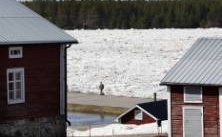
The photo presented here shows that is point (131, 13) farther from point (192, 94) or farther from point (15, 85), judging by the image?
point (192, 94)

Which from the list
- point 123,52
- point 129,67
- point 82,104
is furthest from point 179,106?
point 123,52

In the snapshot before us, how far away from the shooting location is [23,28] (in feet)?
116

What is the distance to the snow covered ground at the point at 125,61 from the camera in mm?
58541

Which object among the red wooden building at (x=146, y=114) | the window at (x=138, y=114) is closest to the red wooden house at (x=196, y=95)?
the red wooden building at (x=146, y=114)

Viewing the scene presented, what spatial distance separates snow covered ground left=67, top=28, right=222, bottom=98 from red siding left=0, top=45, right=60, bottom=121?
55.6 ft

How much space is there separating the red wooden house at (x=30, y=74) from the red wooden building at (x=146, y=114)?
554 cm

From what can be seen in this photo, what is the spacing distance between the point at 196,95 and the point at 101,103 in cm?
1865

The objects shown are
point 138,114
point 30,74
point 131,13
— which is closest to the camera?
point 30,74

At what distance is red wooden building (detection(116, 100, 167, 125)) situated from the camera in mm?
40594

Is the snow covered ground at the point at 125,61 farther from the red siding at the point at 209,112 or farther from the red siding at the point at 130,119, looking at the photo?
the red siding at the point at 209,112

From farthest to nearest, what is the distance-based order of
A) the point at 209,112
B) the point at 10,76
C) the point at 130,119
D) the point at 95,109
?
the point at 95,109
the point at 130,119
the point at 10,76
the point at 209,112

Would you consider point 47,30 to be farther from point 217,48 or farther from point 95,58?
point 95,58

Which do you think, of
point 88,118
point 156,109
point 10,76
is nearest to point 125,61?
point 88,118

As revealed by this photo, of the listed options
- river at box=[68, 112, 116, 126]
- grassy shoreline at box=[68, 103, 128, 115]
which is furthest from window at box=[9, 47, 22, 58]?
grassy shoreline at box=[68, 103, 128, 115]
